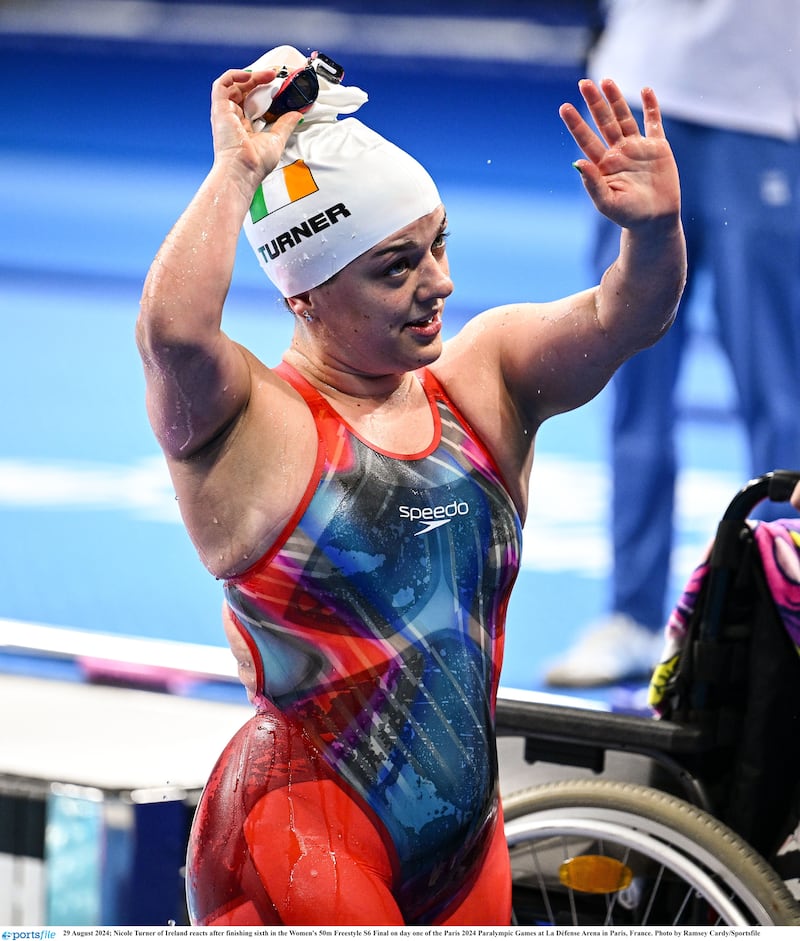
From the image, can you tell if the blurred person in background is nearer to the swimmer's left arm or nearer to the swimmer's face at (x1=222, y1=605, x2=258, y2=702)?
the swimmer's left arm

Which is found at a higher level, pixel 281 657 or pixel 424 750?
pixel 281 657

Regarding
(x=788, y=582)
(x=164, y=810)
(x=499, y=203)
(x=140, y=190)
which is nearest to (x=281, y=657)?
(x=164, y=810)

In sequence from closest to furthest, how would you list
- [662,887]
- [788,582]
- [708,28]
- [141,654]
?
[788,582] → [662,887] → [708,28] → [141,654]

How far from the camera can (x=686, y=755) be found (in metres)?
2.92

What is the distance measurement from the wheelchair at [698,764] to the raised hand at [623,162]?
100 cm

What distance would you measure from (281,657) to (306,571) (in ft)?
0.44

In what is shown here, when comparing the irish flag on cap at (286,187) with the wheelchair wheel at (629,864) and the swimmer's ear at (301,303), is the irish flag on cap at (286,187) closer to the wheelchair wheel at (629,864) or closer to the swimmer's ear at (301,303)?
the swimmer's ear at (301,303)

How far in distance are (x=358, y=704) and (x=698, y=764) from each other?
51.2 inches

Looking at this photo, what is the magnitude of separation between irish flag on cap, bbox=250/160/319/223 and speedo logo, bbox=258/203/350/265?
0.13 feet

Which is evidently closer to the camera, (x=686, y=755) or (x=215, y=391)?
(x=215, y=391)

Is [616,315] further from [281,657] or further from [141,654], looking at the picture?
[141,654]

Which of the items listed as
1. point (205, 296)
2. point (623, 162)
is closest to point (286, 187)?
point (205, 296)

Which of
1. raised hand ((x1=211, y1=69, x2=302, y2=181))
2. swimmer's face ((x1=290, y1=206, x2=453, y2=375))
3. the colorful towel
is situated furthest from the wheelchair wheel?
raised hand ((x1=211, y1=69, x2=302, y2=181))

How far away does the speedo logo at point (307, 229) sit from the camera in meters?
1.89
